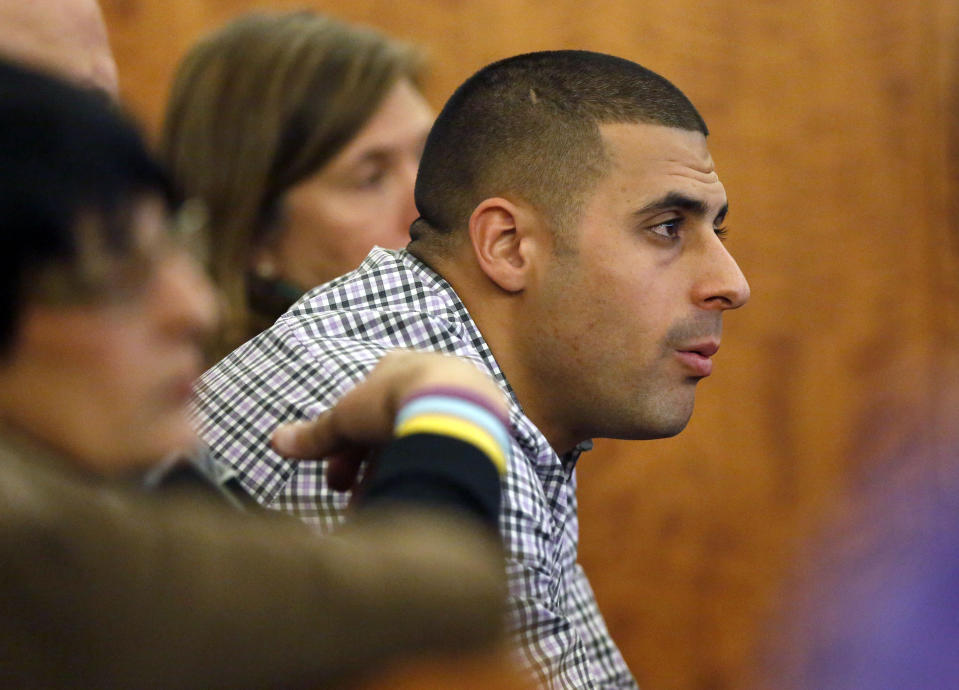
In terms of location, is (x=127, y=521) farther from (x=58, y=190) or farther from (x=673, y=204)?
(x=673, y=204)

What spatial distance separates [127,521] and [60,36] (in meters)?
0.73

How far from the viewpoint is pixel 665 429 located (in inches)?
39.8

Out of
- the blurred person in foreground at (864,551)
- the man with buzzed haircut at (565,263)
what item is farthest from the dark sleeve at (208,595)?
the blurred person in foreground at (864,551)

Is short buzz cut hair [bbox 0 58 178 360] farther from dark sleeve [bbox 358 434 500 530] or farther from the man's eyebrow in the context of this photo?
the man's eyebrow

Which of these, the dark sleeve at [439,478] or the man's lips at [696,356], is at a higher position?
the man's lips at [696,356]

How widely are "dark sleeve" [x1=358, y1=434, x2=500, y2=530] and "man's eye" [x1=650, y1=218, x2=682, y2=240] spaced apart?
60cm

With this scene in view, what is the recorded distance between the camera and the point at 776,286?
199 cm

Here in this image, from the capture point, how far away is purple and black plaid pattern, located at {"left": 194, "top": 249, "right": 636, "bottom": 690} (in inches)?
31.3

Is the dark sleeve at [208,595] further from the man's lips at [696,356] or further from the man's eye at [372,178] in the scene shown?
the man's eye at [372,178]

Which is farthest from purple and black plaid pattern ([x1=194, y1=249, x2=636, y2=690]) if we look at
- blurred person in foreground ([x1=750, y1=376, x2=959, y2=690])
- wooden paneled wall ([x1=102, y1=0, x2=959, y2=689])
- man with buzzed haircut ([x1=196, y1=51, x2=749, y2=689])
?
blurred person in foreground ([x1=750, y1=376, x2=959, y2=690])

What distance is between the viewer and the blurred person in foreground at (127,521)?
35 centimetres

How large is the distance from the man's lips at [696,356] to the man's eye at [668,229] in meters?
0.11

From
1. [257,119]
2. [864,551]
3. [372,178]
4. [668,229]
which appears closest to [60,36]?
[257,119]

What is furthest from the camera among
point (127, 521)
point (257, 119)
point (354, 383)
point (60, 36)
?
point (257, 119)
